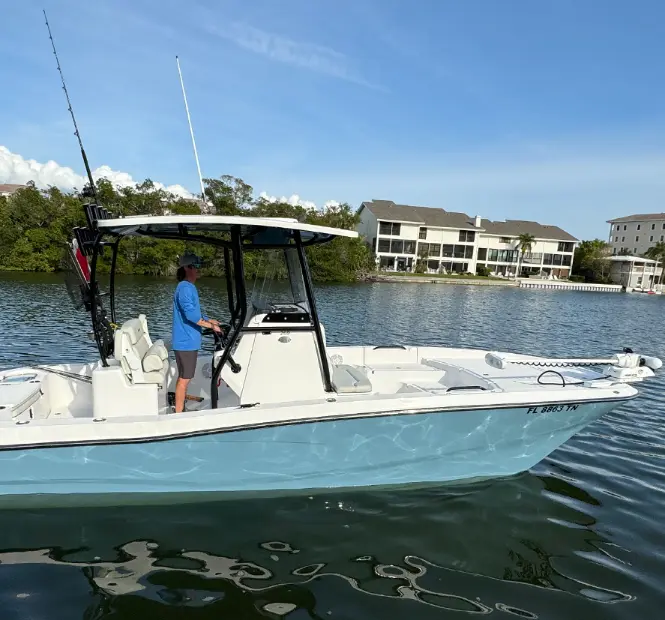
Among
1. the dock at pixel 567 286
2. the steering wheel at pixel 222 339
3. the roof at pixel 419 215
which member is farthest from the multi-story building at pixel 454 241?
the steering wheel at pixel 222 339

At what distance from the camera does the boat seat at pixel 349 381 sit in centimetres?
472

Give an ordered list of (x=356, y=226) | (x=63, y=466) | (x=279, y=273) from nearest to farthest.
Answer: (x=63, y=466)
(x=279, y=273)
(x=356, y=226)

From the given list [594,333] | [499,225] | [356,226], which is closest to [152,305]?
[594,333]

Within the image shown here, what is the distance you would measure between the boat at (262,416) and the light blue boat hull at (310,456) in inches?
0.5

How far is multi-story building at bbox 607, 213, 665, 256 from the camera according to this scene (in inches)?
3292

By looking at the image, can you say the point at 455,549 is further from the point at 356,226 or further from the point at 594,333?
the point at 356,226

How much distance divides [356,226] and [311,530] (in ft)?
199

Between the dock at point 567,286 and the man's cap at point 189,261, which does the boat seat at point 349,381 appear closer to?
the man's cap at point 189,261

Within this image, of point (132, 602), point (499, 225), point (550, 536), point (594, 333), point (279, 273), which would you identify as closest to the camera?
point (132, 602)

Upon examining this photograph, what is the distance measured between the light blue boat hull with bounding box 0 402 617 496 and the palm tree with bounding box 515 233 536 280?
68.3 meters

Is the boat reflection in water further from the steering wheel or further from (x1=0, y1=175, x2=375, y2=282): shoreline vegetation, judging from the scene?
(x1=0, y1=175, x2=375, y2=282): shoreline vegetation

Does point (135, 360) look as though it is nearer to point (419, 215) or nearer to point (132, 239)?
point (132, 239)

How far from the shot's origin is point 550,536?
178 inches

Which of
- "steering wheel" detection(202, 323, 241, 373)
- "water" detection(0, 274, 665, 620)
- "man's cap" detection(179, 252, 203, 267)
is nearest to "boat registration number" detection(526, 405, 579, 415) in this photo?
"water" detection(0, 274, 665, 620)
